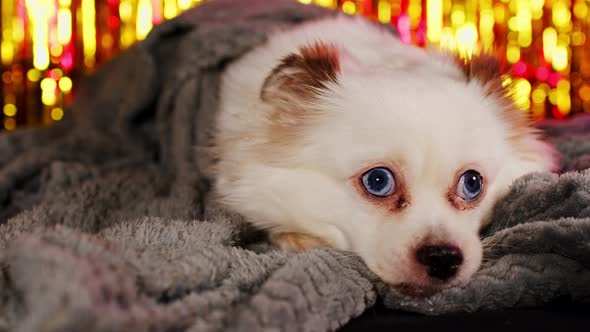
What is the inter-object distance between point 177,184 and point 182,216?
1.03 feet

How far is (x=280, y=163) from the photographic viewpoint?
144 cm

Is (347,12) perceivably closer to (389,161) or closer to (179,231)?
(389,161)

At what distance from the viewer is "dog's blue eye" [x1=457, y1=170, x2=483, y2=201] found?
1.32 metres

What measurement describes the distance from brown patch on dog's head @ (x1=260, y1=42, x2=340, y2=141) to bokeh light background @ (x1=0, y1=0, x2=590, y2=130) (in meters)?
1.04

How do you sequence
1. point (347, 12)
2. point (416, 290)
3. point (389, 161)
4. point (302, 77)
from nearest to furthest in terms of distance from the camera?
point (416, 290)
point (389, 161)
point (302, 77)
point (347, 12)

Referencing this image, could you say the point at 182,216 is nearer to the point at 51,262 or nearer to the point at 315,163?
the point at 315,163

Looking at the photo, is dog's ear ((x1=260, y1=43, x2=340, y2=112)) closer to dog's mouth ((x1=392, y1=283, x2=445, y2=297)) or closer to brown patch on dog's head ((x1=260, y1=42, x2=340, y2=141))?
brown patch on dog's head ((x1=260, y1=42, x2=340, y2=141))

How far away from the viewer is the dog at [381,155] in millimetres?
1188

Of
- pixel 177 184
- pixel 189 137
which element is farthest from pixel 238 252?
pixel 189 137

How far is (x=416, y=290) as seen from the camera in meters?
1.09

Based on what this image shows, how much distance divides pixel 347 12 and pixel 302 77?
1.15 meters

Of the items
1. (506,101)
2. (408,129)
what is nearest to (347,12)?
(506,101)

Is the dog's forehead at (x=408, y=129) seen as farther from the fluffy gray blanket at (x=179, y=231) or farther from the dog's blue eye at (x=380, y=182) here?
the fluffy gray blanket at (x=179, y=231)

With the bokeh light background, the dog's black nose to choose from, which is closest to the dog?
the dog's black nose
